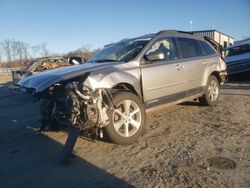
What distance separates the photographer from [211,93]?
8.23 meters

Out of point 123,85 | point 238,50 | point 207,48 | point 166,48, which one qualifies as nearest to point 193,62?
point 166,48

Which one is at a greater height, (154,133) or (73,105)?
(73,105)

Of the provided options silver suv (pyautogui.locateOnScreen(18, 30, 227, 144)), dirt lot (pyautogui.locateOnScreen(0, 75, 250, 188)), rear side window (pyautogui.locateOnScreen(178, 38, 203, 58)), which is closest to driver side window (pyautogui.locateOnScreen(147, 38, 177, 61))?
silver suv (pyautogui.locateOnScreen(18, 30, 227, 144))

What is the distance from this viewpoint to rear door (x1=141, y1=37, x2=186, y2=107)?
599 cm

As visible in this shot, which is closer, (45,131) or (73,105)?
(73,105)

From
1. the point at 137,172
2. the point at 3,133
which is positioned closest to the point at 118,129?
the point at 137,172

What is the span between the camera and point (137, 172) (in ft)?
13.6

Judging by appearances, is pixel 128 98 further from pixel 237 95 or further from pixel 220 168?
pixel 237 95

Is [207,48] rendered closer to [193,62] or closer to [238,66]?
[193,62]

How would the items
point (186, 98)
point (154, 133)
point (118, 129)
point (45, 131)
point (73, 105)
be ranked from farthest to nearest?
point (186, 98) < point (45, 131) < point (154, 133) < point (118, 129) < point (73, 105)

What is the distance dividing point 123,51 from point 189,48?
6.05 ft

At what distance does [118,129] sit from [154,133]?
1.02 metres

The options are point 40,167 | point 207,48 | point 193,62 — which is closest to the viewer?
point 40,167

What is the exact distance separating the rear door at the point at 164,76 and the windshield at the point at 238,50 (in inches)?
374
